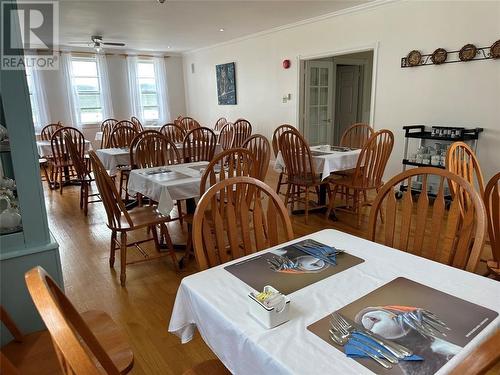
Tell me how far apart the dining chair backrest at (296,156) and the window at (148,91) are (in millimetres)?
6018

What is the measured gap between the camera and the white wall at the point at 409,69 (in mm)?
3760

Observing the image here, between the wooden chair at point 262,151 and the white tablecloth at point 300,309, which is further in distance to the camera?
the wooden chair at point 262,151

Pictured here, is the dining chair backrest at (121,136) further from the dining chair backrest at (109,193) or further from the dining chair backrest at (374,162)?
the dining chair backrest at (374,162)

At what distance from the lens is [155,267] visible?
2803 mm

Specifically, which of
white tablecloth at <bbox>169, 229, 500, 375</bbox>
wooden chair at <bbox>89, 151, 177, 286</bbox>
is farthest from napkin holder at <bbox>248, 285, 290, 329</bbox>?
wooden chair at <bbox>89, 151, 177, 286</bbox>

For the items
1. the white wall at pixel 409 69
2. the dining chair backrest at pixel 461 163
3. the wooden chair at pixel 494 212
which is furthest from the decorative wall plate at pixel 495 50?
the wooden chair at pixel 494 212

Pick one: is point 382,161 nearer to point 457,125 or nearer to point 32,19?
point 457,125

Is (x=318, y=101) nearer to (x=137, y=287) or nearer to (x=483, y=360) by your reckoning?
(x=137, y=287)

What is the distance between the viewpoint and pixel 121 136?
16.7 ft

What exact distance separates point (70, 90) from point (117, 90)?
0.99m

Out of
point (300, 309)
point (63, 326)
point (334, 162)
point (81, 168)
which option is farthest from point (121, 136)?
point (63, 326)

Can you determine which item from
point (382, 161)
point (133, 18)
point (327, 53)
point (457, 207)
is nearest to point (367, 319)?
point (457, 207)

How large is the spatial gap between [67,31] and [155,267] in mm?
5115

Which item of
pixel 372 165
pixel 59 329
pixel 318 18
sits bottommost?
pixel 372 165
